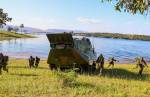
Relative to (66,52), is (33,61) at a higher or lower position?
lower

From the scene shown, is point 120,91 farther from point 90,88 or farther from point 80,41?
point 80,41

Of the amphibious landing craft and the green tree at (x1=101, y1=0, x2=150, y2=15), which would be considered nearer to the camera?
the green tree at (x1=101, y1=0, x2=150, y2=15)

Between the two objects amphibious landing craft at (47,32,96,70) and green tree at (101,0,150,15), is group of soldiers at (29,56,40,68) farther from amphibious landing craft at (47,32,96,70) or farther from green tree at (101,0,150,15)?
green tree at (101,0,150,15)

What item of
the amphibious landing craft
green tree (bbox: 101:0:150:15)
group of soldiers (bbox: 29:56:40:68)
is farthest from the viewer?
group of soldiers (bbox: 29:56:40:68)

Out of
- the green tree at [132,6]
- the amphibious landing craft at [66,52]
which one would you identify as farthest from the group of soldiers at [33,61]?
the green tree at [132,6]

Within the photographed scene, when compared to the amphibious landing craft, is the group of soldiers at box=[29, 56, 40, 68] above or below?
below

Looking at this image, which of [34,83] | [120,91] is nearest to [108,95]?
[120,91]

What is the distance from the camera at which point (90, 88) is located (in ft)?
63.9

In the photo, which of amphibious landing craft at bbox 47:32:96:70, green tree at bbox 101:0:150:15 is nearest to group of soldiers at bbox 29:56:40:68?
amphibious landing craft at bbox 47:32:96:70

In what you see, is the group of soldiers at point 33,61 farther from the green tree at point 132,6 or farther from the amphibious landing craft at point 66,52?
the green tree at point 132,6

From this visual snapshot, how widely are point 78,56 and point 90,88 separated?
10572 millimetres

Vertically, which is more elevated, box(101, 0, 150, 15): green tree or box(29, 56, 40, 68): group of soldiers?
box(101, 0, 150, 15): green tree

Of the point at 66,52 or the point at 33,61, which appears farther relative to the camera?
the point at 33,61

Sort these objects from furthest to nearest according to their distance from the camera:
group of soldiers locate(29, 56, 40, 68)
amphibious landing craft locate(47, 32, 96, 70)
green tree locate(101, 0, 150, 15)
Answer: group of soldiers locate(29, 56, 40, 68) < amphibious landing craft locate(47, 32, 96, 70) < green tree locate(101, 0, 150, 15)
